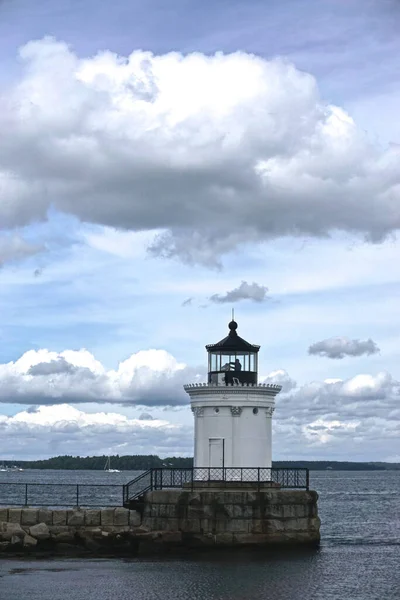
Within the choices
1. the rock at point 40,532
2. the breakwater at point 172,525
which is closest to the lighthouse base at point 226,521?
the breakwater at point 172,525

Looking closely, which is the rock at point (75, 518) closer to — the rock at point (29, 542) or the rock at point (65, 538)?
the rock at point (65, 538)

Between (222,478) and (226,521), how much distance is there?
70.7 inches

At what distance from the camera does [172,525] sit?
1308 inches

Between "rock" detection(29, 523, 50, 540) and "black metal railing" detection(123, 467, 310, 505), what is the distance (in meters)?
2.97

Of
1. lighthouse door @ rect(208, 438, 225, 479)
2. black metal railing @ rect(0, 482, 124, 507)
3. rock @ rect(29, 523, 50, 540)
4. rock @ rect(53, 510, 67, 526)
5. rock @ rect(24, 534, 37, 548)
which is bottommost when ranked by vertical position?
rock @ rect(24, 534, 37, 548)

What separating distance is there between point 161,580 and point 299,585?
3943mm

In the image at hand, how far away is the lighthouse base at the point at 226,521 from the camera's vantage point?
32.8 m

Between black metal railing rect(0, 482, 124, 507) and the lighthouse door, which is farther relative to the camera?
black metal railing rect(0, 482, 124, 507)

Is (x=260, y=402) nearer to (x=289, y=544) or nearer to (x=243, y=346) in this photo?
(x=243, y=346)

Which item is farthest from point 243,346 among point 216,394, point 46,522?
point 46,522

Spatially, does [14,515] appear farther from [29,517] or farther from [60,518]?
[60,518]

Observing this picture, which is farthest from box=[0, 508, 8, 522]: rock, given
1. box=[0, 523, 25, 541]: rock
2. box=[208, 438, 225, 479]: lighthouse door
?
box=[208, 438, 225, 479]: lighthouse door

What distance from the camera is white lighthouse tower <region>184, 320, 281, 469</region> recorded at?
34.6 meters

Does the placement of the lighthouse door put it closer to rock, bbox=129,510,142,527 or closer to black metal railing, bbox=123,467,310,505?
black metal railing, bbox=123,467,310,505
